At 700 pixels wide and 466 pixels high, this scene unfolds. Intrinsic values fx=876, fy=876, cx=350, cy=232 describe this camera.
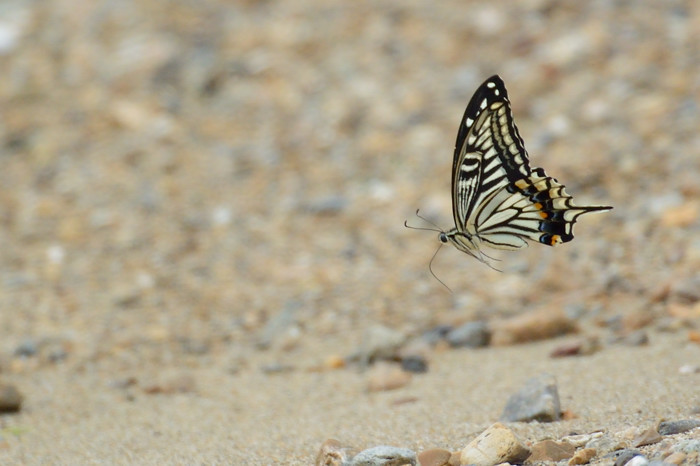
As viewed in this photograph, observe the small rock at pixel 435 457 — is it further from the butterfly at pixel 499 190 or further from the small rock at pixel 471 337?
the small rock at pixel 471 337

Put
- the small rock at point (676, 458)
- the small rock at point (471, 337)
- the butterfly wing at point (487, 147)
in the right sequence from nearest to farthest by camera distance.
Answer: the small rock at point (676, 458)
the butterfly wing at point (487, 147)
the small rock at point (471, 337)

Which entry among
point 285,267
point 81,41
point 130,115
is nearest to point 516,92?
point 285,267

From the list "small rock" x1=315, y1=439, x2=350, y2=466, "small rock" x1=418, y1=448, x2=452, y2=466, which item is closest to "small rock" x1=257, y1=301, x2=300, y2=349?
"small rock" x1=315, y1=439, x2=350, y2=466

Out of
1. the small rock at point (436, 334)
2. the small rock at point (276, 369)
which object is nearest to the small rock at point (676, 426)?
the small rock at point (436, 334)

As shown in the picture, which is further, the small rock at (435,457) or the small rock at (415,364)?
the small rock at (415,364)

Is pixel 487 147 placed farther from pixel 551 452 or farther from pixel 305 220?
pixel 305 220
